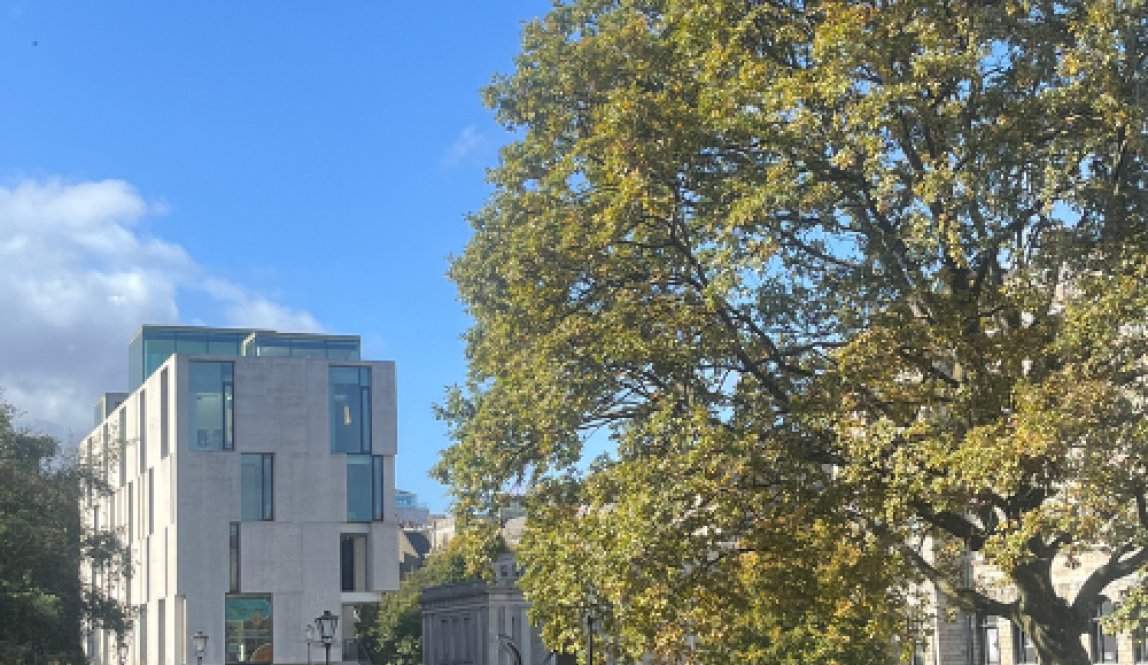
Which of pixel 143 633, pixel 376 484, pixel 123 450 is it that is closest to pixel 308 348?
pixel 123 450

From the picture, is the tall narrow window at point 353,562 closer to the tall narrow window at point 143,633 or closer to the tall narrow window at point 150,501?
the tall narrow window at point 150,501

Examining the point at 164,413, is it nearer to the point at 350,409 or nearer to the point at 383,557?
the point at 350,409

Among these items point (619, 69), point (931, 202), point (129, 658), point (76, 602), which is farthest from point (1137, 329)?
point (129, 658)

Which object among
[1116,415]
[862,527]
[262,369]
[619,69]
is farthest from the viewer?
[262,369]

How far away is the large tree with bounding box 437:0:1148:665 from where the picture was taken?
65.0ft

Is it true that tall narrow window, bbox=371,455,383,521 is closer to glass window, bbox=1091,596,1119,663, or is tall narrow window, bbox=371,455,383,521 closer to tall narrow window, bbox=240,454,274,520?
tall narrow window, bbox=240,454,274,520

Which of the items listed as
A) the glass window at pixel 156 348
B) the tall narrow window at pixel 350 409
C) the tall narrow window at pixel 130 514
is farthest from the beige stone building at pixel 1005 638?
the glass window at pixel 156 348

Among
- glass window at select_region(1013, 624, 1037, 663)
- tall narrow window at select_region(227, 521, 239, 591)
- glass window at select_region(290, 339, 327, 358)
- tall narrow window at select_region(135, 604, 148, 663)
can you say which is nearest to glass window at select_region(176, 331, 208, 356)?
glass window at select_region(290, 339, 327, 358)

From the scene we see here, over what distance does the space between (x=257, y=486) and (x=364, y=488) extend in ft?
19.4

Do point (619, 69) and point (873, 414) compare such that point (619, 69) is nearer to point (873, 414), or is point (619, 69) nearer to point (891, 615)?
point (873, 414)

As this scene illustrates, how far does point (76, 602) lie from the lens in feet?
192

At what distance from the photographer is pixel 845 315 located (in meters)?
22.5

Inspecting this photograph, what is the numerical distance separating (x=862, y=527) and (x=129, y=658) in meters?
70.6

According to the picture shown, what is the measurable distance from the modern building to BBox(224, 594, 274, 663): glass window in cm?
7
